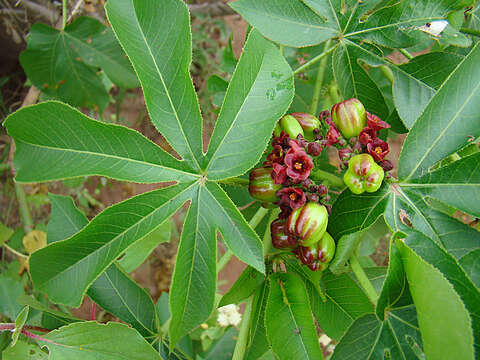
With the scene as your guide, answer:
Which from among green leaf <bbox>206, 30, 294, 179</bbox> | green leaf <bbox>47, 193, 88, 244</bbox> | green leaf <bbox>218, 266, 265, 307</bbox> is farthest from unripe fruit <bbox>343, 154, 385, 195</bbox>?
green leaf <bbox>47, 193, 88, 244</bbox>

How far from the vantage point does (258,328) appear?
117 cm

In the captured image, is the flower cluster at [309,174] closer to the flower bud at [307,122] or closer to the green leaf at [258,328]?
the flower bud at [307,122]

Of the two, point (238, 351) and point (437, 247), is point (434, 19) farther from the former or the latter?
point (238, 351)

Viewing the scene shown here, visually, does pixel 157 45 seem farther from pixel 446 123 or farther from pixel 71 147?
pixel 446 123

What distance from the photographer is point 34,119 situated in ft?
3.01

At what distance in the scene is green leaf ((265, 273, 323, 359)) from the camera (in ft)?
3.16

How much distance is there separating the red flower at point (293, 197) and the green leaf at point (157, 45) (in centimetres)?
33

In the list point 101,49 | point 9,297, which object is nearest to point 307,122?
point 101,49

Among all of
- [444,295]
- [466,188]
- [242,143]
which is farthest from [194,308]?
[466,188]

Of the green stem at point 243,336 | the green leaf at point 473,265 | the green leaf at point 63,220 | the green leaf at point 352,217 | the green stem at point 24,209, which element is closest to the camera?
the green leaf at point 473,265

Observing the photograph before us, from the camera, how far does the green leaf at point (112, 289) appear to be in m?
1.18

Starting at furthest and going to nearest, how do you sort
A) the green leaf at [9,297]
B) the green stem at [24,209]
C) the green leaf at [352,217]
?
1. the green stem at [24,209]
2. the green leaf at [9,297]
3. the green leaf at [352,217]

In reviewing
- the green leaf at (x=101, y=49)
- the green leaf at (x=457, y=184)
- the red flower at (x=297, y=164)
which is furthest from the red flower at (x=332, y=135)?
the green leaf at (x=101, y=49)

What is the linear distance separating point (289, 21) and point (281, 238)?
24.3 inches
